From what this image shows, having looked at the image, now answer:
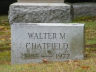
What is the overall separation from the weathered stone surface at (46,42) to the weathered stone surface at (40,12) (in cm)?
498

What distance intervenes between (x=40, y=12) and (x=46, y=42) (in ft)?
17.1

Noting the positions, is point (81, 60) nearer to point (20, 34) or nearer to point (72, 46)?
point (72, 46)

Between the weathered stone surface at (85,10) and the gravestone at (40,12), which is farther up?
A: the gravestone at (40,12)

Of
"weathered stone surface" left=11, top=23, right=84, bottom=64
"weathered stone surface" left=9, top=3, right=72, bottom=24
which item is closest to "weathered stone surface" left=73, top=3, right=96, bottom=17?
"weathered stone surface" left=9, top=3, right=72, bottom=24

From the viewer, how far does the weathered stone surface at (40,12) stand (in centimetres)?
1194

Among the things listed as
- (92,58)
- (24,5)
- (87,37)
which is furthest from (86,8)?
(92,58)

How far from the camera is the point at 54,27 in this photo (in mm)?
6910

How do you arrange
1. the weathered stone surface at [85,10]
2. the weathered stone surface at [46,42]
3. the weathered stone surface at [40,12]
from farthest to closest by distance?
the weathered stone surface at [85,10] → the weathered stone surface at [40,12] → the weathered stone surface at [46,42]

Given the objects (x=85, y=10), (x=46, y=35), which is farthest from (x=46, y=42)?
(x=85, y=10)

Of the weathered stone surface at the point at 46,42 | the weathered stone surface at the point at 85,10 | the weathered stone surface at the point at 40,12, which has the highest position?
the weathered stone surface at the point at 46,42

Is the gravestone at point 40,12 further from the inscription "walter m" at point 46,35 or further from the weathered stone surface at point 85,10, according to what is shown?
the inscription "walter m" at point 46,35

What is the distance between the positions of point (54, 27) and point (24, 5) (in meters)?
5.16

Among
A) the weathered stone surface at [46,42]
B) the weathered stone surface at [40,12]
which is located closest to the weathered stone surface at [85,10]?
the weathered stone surface at [40,12]

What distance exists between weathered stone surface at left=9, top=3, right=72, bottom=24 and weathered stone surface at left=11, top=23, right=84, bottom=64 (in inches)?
196
